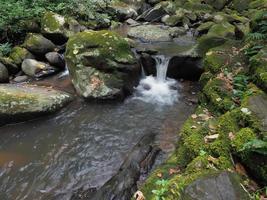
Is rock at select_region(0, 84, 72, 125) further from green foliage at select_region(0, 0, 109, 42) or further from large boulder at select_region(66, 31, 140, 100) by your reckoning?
green foliage at select_region(0, 0, 109, 42)

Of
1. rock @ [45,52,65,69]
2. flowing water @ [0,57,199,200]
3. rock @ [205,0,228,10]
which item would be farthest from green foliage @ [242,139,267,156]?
rock @ [205,0,228,10]

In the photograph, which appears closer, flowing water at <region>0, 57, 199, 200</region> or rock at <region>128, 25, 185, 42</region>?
flowing water at <region>0, 57, 199, 200</region>

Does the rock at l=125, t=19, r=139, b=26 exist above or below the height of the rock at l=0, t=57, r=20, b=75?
above

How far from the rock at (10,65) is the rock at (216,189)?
28.4ft

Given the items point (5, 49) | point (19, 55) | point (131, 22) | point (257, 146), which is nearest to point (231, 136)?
point (257, 146)

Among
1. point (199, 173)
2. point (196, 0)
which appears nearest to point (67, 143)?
point (199, 173)

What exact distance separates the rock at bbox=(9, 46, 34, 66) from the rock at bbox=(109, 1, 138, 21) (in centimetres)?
848


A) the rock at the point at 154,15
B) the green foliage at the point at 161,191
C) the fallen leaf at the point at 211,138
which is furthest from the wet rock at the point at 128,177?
the rock at the point at 154,15

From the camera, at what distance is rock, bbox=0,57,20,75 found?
1023 centimetres

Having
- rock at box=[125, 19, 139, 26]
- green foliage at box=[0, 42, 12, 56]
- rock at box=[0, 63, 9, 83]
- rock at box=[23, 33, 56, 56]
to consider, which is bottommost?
rock at box=[0, 63, 9, 83]

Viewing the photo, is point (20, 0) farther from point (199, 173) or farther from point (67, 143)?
point (199, 173)

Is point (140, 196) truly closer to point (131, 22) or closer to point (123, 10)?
point (131, 22)

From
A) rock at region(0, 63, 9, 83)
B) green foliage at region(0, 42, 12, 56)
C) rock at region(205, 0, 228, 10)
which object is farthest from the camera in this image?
rock at region(205, 0, 228, 10)

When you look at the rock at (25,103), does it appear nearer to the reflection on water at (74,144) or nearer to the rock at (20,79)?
the reflection on water at (74,144)
